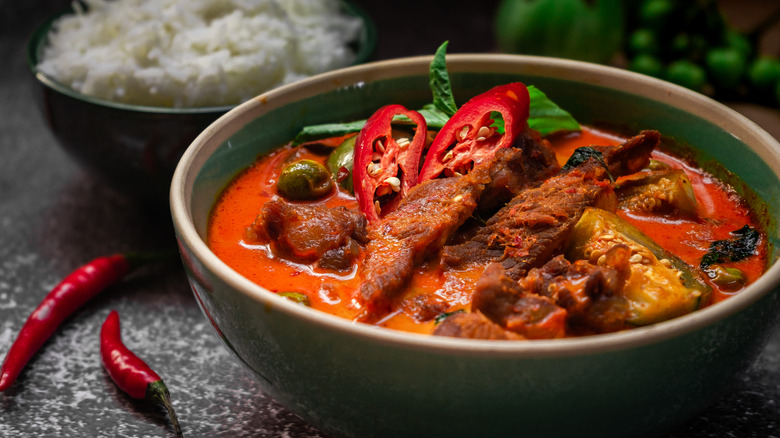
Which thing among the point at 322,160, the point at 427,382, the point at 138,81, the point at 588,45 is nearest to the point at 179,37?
the point at 138,81

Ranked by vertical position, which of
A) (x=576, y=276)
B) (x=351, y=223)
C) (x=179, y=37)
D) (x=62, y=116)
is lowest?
(x=62, y=116)

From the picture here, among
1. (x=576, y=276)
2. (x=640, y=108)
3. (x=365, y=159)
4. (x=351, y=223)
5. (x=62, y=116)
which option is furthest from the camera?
(x=62, y=116)

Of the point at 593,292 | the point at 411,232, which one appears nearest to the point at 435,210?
the point at 411,232

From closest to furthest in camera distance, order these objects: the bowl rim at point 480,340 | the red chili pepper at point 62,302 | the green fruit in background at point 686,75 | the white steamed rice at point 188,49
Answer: the bowl rim at point 480,340 < the red chili pepper at point 62,302 < the white steamed rice at point 188,49 < the green fruit in background at point 686,75

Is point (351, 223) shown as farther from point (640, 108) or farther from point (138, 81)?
point (138, 81)

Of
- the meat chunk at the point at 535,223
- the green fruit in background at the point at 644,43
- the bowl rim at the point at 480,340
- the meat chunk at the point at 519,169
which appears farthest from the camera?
the green fruit in background at the point at 644,43

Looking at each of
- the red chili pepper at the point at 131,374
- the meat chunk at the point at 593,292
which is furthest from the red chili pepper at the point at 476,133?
the red chili pepper at the point at 131,374

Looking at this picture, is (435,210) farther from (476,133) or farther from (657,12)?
(657,12)

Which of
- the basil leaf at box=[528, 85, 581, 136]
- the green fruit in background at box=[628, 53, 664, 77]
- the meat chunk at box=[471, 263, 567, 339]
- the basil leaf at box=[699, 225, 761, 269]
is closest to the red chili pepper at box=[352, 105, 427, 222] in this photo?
the basil leaf at box=[528, 85, 581, 136]

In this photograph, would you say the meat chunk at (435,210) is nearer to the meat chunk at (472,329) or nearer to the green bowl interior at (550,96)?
the meat chunk at (472,329)
